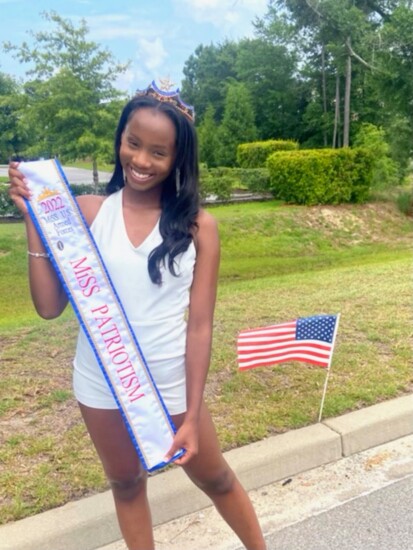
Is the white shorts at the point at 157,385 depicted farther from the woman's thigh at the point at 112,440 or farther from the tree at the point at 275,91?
the tree at the point at 275,91

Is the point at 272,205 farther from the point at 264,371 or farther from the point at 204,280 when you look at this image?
the point at 204,280

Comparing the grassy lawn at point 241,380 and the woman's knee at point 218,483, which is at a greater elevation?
the woman's knee at point 218,483

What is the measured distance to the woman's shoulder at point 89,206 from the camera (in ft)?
6.31

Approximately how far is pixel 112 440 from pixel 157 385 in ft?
0.74

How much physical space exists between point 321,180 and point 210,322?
17279mm

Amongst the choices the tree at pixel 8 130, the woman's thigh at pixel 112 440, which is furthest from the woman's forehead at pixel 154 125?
the tree at pixel 8 130

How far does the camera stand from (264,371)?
4055 millimetres

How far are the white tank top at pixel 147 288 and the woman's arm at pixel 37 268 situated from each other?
168mm

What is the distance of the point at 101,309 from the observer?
1.84 m

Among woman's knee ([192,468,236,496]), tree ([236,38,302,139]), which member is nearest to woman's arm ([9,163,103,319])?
woman's knee ([192,468,236,496])

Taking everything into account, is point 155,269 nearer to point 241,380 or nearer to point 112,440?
point 112,440

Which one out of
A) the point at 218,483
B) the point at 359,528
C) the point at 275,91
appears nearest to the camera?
the point at 218,483

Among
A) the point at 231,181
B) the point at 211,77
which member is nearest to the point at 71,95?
the point at 231,181

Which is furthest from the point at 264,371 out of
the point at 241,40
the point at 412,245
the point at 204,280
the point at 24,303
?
the point at 241,40
